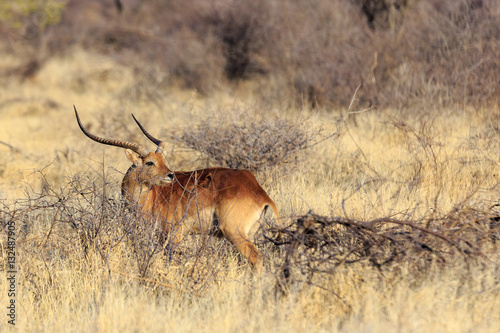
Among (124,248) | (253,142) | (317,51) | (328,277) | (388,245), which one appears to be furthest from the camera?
(317,51)

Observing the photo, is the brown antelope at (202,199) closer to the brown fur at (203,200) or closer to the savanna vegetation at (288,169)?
the brown fur at (203,200)

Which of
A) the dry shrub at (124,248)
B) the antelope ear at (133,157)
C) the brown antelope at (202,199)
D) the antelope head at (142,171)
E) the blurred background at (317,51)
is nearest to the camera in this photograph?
the dry shrub at (124,248)

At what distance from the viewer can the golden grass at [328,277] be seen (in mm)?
3838

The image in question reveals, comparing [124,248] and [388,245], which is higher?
[388,245]

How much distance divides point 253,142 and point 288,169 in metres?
0.57

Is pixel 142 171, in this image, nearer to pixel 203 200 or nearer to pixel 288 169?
pixel 203 200

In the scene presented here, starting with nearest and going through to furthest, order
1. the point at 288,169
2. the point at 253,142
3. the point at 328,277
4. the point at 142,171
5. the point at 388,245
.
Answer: the point at 328,277
the point at 388,245
the point at 142,171
the point at 253,142
the point at 288,169

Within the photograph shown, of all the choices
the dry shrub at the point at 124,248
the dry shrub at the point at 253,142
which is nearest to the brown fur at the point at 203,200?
the dry shrub at the point at 124,248

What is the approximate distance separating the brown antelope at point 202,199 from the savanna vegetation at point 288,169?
0.55 feet

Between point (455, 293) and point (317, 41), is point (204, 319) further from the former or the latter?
point (317, 41)

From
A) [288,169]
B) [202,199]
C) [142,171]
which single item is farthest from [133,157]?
[288,169]

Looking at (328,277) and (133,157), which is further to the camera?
(133,157)

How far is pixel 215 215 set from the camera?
5.13 m

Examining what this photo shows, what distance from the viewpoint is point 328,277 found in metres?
4.23
